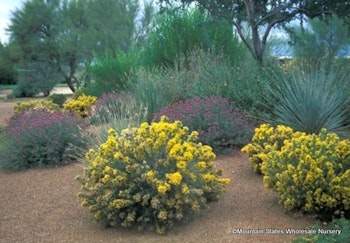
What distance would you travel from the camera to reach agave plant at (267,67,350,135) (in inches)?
310

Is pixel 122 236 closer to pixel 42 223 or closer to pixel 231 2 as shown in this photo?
pixel 42 223

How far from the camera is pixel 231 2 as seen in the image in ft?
46.5

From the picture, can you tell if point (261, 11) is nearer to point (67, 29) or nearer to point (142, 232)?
point (142, 232)

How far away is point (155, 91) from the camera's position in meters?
10.5

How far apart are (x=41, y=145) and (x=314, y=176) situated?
202 inches

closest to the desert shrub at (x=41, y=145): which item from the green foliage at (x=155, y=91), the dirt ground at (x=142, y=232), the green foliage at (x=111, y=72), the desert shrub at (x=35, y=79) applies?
the dirt ground at (x=142, y=232)

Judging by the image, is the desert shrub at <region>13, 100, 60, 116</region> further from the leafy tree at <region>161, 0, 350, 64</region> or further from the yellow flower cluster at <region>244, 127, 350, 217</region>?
the yellow flower cluster at <region>244, 127, 350, 217</region>

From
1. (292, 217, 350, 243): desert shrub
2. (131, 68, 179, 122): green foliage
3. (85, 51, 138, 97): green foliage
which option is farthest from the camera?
(85, 51, 138, 97): green foliage

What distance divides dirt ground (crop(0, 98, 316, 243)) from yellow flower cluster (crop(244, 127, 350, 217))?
241 mm

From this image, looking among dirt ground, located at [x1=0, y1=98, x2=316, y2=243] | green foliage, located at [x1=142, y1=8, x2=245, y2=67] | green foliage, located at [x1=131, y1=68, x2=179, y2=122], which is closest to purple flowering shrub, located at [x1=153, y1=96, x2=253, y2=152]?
dirt ground, located at [x1=0, y1=98, x2=316, y2=243]

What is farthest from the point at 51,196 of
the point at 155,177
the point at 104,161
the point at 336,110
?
the point at 336,110

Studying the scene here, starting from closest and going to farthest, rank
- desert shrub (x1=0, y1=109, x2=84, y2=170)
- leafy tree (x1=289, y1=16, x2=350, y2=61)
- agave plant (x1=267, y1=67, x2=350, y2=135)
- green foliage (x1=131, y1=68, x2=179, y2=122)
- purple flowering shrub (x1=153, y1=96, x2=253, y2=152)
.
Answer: agave plant (x1=267, y1=67, x2=350, y2=135) → purple flowering shrub (x1=153, y1=96, x2=253, y2=152) → desert shrub (x1=0, y1=109, x2=84, y2=170) → green foliage (x1=131, y1=68, x2=179, y2=122) → leafy tree (x1=289, y1=16, x2=350, y2=61)

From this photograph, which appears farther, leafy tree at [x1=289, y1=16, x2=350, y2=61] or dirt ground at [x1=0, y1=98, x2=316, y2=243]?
leafy tree at [x1=289, y1=16, x2=350, y2=61]

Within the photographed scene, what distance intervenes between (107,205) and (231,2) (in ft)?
33.4
